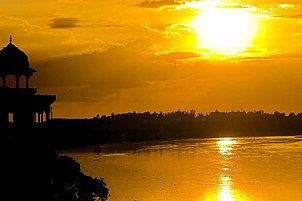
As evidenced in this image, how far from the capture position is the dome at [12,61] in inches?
1321

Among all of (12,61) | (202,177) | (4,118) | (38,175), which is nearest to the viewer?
(38,175)

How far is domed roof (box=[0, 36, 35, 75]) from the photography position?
33562 mm

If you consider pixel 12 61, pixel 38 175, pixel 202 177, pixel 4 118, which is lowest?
pixel 202 177

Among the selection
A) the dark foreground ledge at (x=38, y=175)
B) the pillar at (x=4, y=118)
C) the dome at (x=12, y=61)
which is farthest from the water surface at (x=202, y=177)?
the dark foreground ledge at (x=38, y=175)

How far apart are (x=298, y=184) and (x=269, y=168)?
21.6 meters

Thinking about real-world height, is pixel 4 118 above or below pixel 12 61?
below

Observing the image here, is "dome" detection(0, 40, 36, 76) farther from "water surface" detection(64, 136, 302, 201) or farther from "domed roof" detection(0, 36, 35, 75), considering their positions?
"water surface" detection(64, 136, 302, 201)

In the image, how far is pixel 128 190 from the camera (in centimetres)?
7319

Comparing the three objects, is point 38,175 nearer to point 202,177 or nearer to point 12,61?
point 12,61

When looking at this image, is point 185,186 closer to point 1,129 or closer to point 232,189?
point 232,189

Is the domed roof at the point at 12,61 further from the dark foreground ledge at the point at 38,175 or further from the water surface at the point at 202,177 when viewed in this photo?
the water surface at the point at 202,177

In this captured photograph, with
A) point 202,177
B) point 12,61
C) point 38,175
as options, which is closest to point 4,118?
point 12,61

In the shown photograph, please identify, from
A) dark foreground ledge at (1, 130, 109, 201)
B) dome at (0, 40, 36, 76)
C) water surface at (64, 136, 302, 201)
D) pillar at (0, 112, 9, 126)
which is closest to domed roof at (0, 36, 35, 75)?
dome at (0, 40, 36, 76)

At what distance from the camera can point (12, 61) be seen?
33750 millimetres
